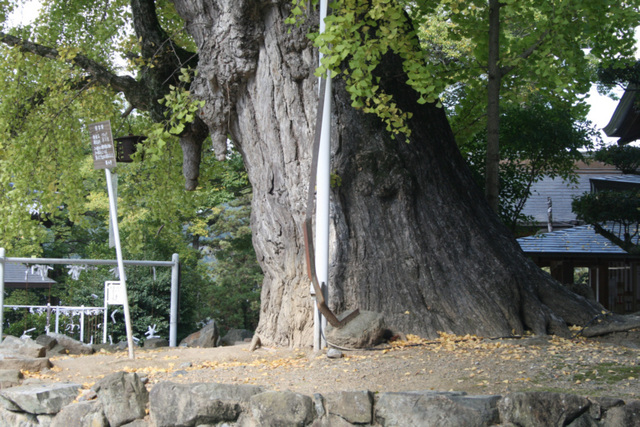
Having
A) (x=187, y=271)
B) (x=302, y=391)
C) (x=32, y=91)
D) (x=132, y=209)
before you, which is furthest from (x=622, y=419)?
(x=187, y=271)

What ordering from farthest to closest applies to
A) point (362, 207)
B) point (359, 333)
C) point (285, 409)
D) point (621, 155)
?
point (621, 155) → point (362, 207) → point (359, 333) → point (285, 409)

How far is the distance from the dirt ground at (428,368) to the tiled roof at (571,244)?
7.14 m

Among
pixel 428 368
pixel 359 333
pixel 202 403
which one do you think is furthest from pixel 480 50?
pixel 202 403

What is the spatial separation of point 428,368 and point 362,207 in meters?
2.08

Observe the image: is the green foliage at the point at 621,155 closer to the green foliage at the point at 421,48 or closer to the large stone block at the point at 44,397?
the green foliage at the point at 421,48

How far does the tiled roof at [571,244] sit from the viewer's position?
41.8 feet

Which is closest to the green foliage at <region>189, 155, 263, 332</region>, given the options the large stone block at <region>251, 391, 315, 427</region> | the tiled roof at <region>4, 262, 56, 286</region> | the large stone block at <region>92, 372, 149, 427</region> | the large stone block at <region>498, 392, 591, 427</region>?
the tiled roof at <region>4, 262, 56, 286</region>

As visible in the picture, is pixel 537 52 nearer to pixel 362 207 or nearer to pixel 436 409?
pixel 362 207

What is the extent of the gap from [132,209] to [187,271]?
480 cm

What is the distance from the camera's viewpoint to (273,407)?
4.11 metres

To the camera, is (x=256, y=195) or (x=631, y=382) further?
(x=256, y=195)

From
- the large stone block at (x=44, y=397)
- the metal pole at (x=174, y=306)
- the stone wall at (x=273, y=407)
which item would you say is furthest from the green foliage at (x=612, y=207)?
the large stone block at (x=44, y=397)

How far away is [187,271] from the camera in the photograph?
16469 mm

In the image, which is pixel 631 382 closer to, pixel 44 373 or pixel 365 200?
pixel 365 200
